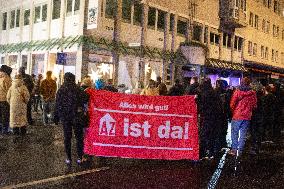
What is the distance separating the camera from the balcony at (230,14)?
111 feet

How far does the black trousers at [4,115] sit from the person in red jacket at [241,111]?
697 cm

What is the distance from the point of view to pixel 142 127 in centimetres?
879

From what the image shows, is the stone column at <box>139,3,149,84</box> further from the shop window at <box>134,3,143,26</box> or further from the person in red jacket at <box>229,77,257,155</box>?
the person in red jacket at <box>229,77,257,155</box>

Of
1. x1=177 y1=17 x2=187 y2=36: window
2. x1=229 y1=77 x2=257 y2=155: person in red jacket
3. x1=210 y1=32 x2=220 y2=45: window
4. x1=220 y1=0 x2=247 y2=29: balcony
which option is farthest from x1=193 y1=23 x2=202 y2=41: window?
x1=229 y1=77 x2=257 y2=155: person in red jacket

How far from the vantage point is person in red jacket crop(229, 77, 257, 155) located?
9.53 meters

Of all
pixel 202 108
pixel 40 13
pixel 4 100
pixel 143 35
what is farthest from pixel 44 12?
pixel 202 108

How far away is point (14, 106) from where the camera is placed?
1190 centimetres

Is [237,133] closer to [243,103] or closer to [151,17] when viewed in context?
[243,103]

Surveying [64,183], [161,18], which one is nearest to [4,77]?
[64,183]

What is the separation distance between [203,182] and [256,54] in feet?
121

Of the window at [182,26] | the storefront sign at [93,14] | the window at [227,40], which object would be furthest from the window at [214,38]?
the storefront sign at [93,14]

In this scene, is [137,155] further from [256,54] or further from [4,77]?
[256,54]

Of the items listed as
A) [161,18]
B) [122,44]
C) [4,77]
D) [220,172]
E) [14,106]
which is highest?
[161,18]

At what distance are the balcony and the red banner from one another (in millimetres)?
26297
